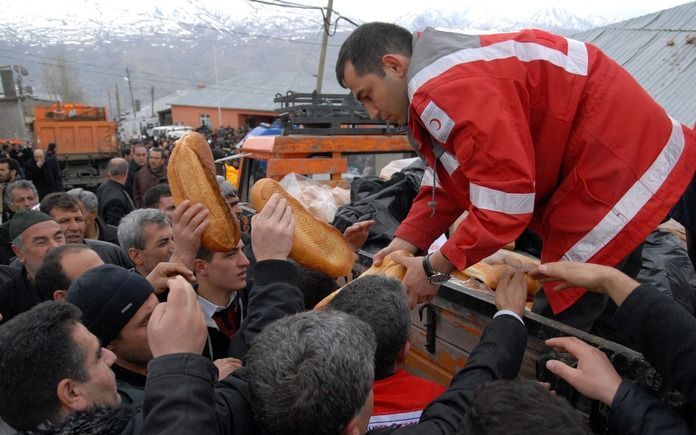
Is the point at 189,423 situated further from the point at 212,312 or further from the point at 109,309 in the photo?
the point at 212,312

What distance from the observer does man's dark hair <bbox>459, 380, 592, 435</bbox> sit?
106 centimetres

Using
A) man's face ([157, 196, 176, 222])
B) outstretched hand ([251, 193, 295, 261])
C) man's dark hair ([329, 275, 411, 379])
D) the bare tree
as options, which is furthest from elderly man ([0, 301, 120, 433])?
the bare tree

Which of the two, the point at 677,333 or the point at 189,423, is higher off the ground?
the point at 677,333

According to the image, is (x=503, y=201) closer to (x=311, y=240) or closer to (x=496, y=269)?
(x=496, y=269)

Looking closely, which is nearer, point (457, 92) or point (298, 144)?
point (457, 92)

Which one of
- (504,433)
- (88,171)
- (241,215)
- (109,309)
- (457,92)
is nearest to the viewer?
(504,433)

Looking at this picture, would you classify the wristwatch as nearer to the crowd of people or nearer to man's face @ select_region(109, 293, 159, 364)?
the crowd of people

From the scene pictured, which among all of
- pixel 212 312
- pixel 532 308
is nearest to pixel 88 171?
pixel 212 312

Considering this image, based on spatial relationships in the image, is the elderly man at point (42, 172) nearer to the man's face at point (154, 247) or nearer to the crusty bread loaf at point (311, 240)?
the man's face at point (154, 247)

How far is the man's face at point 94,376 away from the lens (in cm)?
165

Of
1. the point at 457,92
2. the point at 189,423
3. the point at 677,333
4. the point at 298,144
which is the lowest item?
the point at 298,144

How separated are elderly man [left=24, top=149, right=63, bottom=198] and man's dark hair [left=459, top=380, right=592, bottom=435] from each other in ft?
38.6

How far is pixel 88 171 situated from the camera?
18.7 metres

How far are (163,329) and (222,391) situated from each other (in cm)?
25
